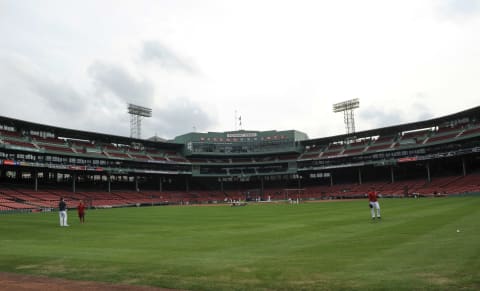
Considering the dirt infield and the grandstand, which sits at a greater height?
the grandstand

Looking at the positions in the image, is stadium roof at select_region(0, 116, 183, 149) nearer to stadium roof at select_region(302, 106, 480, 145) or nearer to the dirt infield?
stadium roof at select_region(302, 106, 480, 145)

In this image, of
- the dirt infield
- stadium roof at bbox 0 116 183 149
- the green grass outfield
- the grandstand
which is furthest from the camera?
stadium roof at bbox 0 116 183 149

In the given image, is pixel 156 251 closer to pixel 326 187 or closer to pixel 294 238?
pixel 294 238

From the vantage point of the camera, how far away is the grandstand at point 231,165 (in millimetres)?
66562

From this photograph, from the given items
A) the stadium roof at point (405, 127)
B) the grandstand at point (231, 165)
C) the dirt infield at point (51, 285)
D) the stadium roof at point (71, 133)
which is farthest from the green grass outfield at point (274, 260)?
the stadium roof at point (405, 127)

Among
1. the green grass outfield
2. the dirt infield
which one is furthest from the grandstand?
the dirt infield

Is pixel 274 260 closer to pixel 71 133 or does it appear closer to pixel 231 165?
pixel 71 133

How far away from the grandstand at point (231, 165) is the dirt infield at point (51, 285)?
46326mm

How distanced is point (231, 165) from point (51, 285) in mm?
95099

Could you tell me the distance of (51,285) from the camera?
9016mm

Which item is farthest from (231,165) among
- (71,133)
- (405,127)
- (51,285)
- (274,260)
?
(51,285)

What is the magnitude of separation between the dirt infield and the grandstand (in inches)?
1824

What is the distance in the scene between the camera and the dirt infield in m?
8.59

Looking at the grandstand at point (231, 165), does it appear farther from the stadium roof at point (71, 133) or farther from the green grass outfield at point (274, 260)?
the green grass outfield at point (274, 260)
